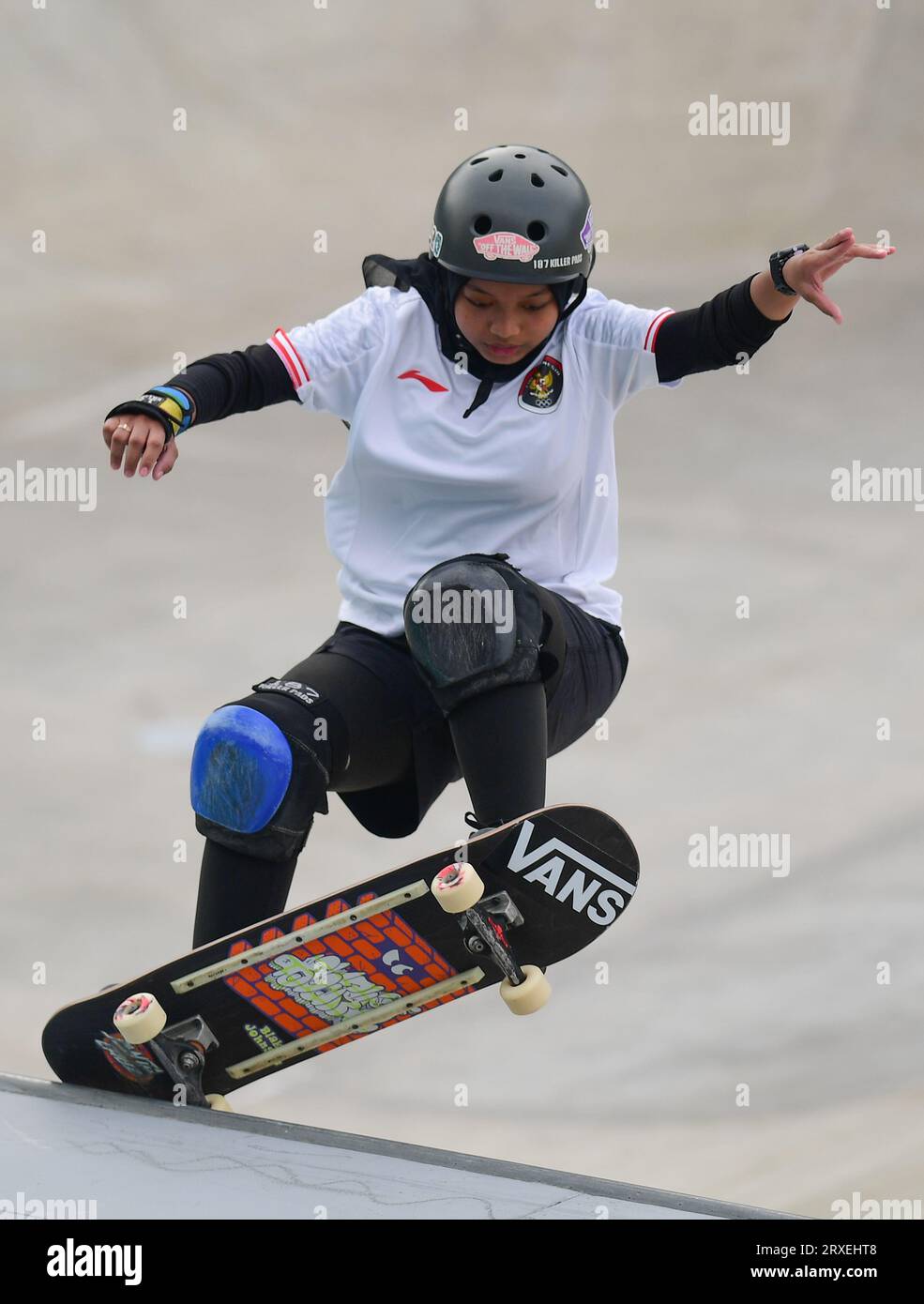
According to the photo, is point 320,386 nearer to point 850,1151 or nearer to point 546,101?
point 850,1151

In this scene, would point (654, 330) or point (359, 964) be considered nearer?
point (359, 964)

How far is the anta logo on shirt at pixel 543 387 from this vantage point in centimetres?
307

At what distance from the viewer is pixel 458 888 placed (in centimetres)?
249

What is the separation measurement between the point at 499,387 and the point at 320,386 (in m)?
0.37

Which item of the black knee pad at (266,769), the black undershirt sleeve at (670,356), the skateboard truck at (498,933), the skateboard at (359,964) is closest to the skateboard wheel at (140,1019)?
the skateboard at (359,964)

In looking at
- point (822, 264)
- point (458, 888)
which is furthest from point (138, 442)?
point (822, 264)

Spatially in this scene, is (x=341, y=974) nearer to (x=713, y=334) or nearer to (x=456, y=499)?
(x=456, y=499)

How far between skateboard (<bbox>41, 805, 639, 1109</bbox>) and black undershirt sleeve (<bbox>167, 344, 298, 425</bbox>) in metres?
1.04

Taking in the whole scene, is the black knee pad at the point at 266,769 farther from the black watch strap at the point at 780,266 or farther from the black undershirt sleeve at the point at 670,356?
the black watch strap at the point at 780,266

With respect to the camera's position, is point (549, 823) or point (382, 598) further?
point (382, 598)

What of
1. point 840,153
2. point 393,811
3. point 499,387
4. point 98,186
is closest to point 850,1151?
point 393,811

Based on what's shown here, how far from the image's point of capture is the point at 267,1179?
2.20 meters

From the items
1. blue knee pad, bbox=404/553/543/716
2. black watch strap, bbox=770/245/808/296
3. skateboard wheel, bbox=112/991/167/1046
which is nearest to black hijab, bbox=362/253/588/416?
black watch strap, bbox=770/245/808/296

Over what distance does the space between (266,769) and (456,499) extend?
70 centimetres
